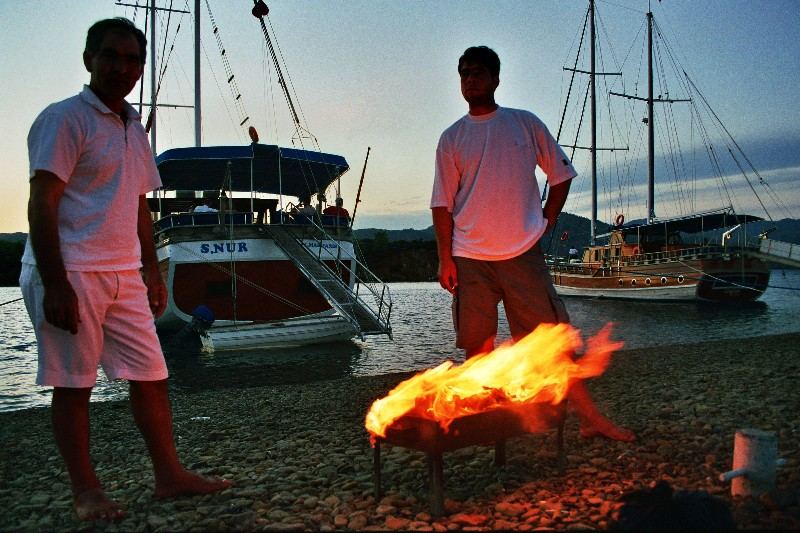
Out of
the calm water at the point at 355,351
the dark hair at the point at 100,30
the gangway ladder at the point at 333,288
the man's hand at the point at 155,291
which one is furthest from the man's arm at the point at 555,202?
the gangway ladder at the point at 333,288

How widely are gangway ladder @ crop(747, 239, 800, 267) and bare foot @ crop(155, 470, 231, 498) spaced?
25288 mm

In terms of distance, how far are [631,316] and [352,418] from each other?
1097 inches

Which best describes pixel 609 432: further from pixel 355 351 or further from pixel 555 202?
pixel 355 351

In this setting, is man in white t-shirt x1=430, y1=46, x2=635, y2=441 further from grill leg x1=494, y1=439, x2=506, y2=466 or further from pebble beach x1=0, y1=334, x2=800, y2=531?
pebble beach x1=0, y1=334, x2=800, y2=531

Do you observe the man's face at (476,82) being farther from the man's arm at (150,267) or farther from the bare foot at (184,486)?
the bare foot at (184,486)

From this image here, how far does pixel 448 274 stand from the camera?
3.88 meters

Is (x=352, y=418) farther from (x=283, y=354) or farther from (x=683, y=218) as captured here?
(x=683, y=218)

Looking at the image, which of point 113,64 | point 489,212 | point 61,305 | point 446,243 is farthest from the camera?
point 446,243

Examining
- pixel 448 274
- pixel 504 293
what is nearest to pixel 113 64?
pixel 448 274

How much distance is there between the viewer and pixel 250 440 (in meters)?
5.39

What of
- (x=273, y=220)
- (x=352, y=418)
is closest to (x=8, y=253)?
(x=273, y=220)

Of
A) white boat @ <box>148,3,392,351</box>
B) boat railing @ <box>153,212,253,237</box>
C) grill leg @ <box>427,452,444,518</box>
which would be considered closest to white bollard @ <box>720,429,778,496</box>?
grill leg @ <box>427,452,444,518</box>

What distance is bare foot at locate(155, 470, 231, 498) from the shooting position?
3.50 metres

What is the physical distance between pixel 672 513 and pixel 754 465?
1152 millimetres
